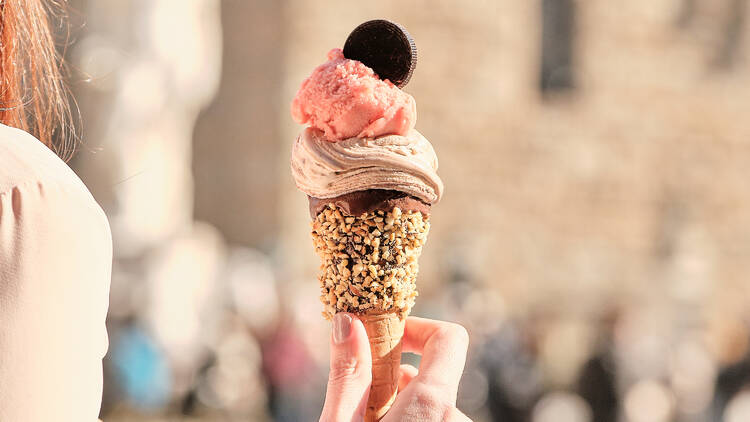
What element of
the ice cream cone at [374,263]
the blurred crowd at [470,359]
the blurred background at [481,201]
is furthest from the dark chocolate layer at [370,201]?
the blurred crowd at [470,359]

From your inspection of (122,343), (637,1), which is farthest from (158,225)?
(637,1)

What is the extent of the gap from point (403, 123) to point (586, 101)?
22.0ft

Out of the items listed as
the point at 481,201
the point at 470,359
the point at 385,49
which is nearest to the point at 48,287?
→ the point at 385,49

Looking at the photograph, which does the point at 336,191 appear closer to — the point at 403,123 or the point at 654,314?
the point at 403,123

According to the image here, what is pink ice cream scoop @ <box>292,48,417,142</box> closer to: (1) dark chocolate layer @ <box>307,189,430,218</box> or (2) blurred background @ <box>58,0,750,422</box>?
(1) dark chocolate layer @ <box>307,189,430,218</box>

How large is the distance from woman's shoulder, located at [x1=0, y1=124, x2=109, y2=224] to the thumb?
1.81ft

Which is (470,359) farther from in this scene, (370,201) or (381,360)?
(370,201)

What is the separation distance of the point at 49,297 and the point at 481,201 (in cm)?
652

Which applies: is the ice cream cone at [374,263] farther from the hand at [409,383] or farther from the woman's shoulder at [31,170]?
the woman's shoulder at [31,170]

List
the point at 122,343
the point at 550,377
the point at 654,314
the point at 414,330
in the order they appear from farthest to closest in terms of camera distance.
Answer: the point at 654,314
the point at 550,377
the point at 122,343
the point at 414,330

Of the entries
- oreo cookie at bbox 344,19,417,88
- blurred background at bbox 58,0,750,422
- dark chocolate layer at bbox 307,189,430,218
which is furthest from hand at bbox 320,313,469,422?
blurred background at bbox 58,0,750,422

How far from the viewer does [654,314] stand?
696cm

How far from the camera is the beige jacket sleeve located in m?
0.70

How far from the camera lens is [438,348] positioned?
127 cm
